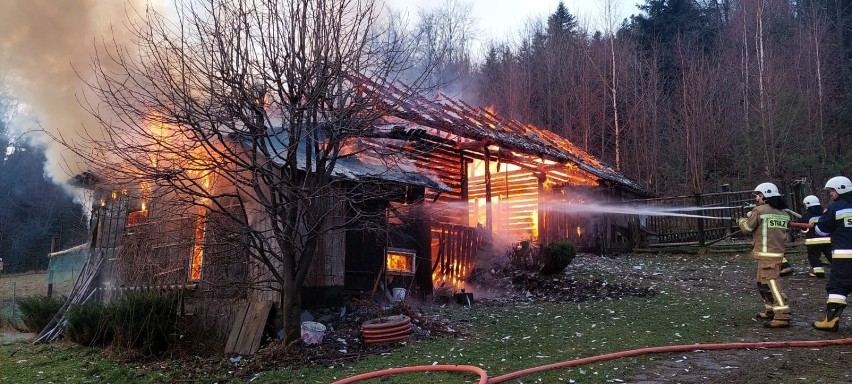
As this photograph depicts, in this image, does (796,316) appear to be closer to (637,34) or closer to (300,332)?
(300,332)

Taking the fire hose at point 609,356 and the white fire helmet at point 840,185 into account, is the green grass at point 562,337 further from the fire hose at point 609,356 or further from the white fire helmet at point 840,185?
the white fire helmet at point 840,185

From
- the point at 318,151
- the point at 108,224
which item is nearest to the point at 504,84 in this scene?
the point at 108,224

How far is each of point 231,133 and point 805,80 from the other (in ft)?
99.4

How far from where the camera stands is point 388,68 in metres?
7.29

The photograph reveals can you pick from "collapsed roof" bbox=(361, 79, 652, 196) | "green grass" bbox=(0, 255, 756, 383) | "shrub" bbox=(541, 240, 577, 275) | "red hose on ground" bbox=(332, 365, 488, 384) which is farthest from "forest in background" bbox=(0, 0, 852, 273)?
"red hose on ground" bbox=(332, 365, 488, 384)

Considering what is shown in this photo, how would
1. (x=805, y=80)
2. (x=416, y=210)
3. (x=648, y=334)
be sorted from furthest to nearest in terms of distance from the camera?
(x=805, y=80)
(x=416, y=210)
(x=648, y=334)

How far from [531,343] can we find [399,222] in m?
4.75

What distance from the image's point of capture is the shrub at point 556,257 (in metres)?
12.0

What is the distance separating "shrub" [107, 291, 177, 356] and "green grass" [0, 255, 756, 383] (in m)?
0.49

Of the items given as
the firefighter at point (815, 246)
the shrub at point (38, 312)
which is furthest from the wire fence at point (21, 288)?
the firefighter at point (815, 246)

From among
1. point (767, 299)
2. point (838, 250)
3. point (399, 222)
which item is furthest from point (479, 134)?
point (838, 250)

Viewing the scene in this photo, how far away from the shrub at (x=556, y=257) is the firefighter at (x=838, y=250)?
5.81 meters

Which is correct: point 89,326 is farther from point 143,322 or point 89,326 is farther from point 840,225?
point 840,225

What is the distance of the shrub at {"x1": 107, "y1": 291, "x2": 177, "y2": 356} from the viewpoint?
827 cm
